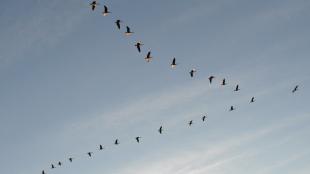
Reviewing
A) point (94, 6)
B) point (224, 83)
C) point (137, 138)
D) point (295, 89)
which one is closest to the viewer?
point (94, 6)

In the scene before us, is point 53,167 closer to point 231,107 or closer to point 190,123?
point 190,123

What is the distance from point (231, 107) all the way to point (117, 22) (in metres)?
25.4

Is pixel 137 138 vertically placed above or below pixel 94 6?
below

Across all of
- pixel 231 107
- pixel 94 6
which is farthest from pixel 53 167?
pixel 94 6

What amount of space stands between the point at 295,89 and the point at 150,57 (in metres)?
23.7

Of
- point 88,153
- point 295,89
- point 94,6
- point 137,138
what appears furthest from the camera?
point 88,153

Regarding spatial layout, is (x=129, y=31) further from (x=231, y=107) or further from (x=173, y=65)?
(x=231, y=107)

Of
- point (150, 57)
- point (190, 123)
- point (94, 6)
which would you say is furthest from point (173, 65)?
Result: point (190, 123)

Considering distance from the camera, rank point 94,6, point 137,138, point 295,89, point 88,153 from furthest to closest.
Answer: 1. point 88,153
2. point 137,138
3. point 295,89
4. point 94,6

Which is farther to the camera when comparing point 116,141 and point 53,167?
point 53,167

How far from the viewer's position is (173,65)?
6197 cm

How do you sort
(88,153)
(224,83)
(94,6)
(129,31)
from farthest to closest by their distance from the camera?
(88,153) → (224,83) → (129,31) → (94,6)

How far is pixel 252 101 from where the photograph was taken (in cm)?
7650

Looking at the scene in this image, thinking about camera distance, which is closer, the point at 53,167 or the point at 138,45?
the point at 138,45
